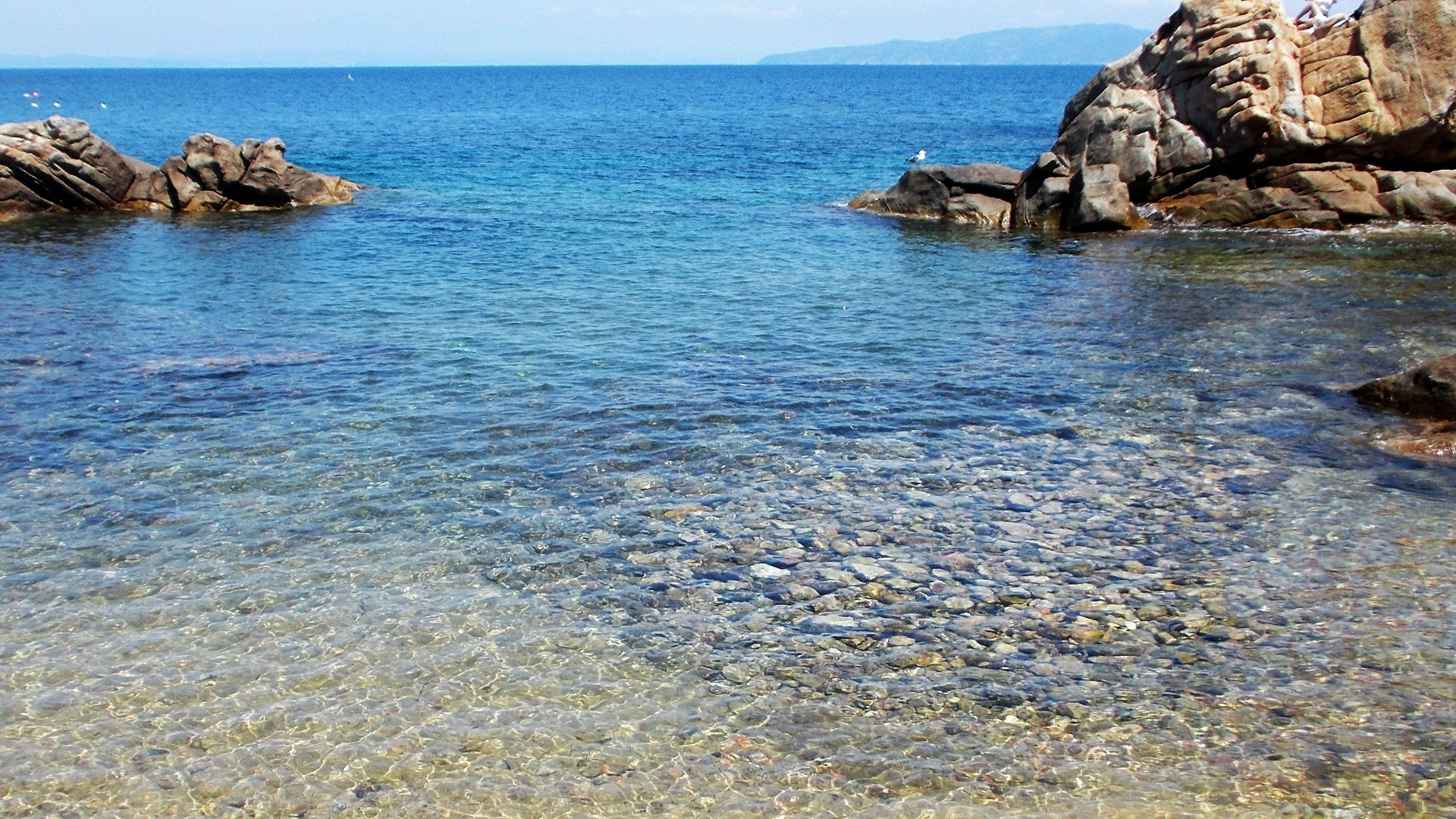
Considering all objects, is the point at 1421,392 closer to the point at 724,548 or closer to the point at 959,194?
the point at 724,548

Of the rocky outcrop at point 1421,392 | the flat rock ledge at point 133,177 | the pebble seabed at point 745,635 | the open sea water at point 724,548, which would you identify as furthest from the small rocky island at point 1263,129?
the flat rock ledge at point 133,177

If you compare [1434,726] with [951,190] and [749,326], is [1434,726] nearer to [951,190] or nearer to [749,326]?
[749,326]

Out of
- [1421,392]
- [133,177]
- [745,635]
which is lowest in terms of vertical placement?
[745,635]

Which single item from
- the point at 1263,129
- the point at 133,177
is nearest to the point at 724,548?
the point at 1263,129

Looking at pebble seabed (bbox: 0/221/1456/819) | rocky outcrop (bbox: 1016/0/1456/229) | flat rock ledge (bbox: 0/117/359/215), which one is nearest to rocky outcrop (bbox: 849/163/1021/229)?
rocky outcrop (bbox: 1016/0/1456/229)

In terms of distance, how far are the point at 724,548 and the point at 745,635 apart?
227 cm

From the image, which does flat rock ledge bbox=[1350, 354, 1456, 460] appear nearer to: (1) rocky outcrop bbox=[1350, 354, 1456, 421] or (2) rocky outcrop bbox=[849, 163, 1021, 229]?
(1) rocky outcrop bbox=[1350, 354, 1456, 421]

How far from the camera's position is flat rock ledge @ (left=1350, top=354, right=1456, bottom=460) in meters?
17.1

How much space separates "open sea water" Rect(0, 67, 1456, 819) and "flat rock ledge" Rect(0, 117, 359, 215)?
51.2 ft

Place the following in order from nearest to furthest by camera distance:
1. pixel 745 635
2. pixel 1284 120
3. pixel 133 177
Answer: pixel 745 635 → pixel 1284 120 → pixel 133 177

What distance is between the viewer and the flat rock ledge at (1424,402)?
17.1 metres

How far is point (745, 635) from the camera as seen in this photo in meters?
12.0

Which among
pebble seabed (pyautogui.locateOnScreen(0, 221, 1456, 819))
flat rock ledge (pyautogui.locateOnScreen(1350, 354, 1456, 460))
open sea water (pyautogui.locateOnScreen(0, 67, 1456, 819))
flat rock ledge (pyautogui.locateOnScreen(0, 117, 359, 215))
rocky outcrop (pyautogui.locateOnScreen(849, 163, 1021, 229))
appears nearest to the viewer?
pebble seabed (pyautogui.locateOnScreen(0, 221, 1456, 819))

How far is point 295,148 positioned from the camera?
76.2 m
